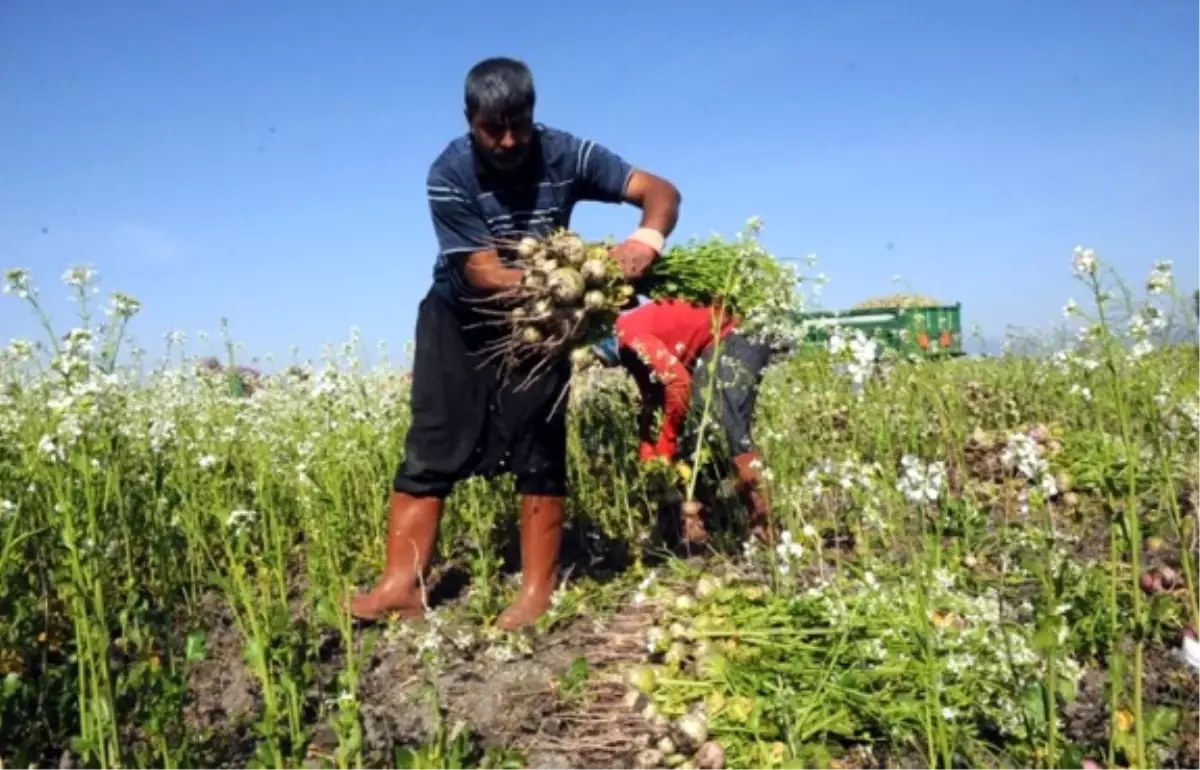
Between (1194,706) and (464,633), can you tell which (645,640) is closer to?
(464,633)

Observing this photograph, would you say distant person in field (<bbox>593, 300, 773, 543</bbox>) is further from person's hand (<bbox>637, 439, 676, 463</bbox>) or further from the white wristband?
the white wristband

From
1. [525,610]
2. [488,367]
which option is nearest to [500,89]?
[488,367]

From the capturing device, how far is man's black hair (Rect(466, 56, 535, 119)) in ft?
11.9

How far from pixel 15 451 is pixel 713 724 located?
3.81 meters

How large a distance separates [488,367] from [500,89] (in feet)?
3.62

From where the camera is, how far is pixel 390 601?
13.5 feet

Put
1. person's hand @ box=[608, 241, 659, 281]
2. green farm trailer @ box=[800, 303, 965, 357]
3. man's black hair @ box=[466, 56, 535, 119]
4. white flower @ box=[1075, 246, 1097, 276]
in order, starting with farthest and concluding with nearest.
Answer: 1. green farm trailer @ box=[800, 303, 965, 357]
2. person's hand @ box=[608, 241, 659, 281]
3. man's black hair @ box=[466, 56, 535, 119]
4. white flower @ box=[1075, 246, 1097, 276]

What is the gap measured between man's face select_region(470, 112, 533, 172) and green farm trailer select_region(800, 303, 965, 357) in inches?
49.2

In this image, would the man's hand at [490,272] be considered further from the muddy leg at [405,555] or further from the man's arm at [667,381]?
the man's arm at [667,381]

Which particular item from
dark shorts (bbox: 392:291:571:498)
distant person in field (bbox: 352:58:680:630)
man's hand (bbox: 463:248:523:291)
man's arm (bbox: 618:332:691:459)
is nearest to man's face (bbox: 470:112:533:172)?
distant person in field (bbox: 352:58:680:630)

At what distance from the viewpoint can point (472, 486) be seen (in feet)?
15.4

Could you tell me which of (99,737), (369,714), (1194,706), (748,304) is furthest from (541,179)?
(1194,706)

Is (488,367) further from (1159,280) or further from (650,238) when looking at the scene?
(1159,280)

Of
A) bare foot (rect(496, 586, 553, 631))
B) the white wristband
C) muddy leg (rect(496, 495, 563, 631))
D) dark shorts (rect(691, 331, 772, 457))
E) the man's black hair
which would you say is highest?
the man's black hair
